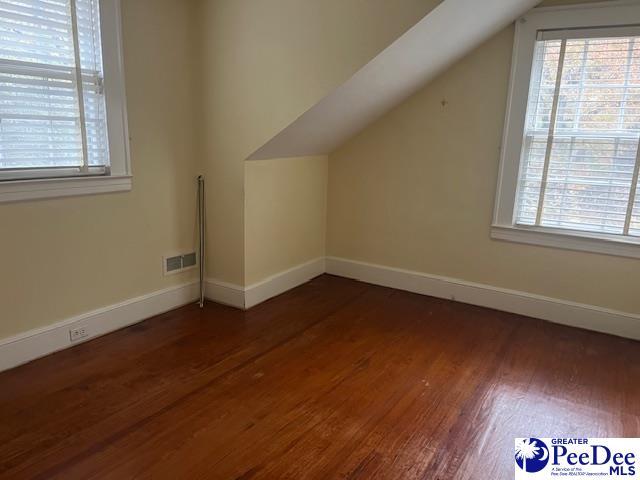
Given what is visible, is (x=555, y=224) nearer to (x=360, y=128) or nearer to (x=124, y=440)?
(x=360, y=128)

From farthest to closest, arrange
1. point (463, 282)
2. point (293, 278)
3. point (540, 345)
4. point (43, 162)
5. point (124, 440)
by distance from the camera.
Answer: point (293, 278)
point (463, 282)
point (540, 345)
point (43, 162)
point (124, 440)

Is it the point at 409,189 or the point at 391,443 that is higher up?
the point at 409,189

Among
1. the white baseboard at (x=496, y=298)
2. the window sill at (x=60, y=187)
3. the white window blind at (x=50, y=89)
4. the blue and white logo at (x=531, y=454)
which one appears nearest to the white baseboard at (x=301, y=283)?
the white baseboard at (x=496, y=298)

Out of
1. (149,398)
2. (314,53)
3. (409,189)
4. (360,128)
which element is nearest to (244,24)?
(314,53)

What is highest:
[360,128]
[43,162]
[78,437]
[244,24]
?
[244,24]

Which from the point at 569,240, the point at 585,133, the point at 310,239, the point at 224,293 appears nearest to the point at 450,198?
the point at 569,240

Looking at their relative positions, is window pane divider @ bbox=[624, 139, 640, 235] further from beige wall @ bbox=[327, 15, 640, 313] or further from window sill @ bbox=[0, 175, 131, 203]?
window sill @ bbox=[0, 175, 131, 203]

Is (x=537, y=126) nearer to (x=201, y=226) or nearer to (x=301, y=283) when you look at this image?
(x=301, y=283)

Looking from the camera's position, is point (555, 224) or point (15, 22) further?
point (555, 224)

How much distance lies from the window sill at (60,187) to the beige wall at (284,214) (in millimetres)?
851

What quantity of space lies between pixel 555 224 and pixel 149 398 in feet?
9.23

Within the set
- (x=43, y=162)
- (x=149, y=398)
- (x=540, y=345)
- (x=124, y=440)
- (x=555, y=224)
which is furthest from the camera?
(x=555, y=224)

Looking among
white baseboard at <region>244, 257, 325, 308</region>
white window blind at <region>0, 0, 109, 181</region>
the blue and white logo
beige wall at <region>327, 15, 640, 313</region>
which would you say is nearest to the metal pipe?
white baseboard at <region>244, 257, 325, 308</region>

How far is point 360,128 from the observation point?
3.75 m
